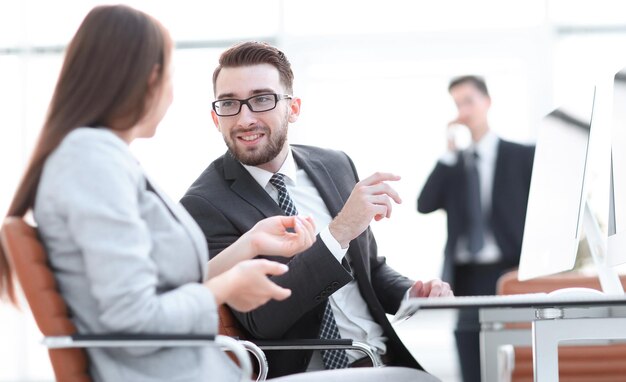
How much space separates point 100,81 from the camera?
173cm

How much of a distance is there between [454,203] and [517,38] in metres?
2.21

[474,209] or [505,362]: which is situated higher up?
[474,209]

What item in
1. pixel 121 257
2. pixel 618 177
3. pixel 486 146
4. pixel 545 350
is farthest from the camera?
pixel 486 146

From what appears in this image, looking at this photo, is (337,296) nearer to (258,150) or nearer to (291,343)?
(291,343)

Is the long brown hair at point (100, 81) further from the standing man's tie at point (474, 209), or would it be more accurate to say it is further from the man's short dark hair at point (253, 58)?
the standing man's tie at point (474, 209)

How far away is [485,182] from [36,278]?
14.9 feet

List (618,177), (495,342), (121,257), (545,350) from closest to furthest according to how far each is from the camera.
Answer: (121,257) → (545,350) → (618,177) → (495,342)

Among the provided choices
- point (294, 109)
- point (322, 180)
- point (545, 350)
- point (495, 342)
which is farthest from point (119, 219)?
point (495, 342)

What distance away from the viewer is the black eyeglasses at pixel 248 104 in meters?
2.80

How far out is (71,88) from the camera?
5.77 ft

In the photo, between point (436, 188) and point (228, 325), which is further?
point (436, 188)

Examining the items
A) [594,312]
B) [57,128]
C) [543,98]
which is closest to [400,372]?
[594,312]

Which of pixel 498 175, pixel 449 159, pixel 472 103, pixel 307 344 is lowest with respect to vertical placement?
pixel 307 344

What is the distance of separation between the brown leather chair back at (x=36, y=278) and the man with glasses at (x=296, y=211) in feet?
2.81
